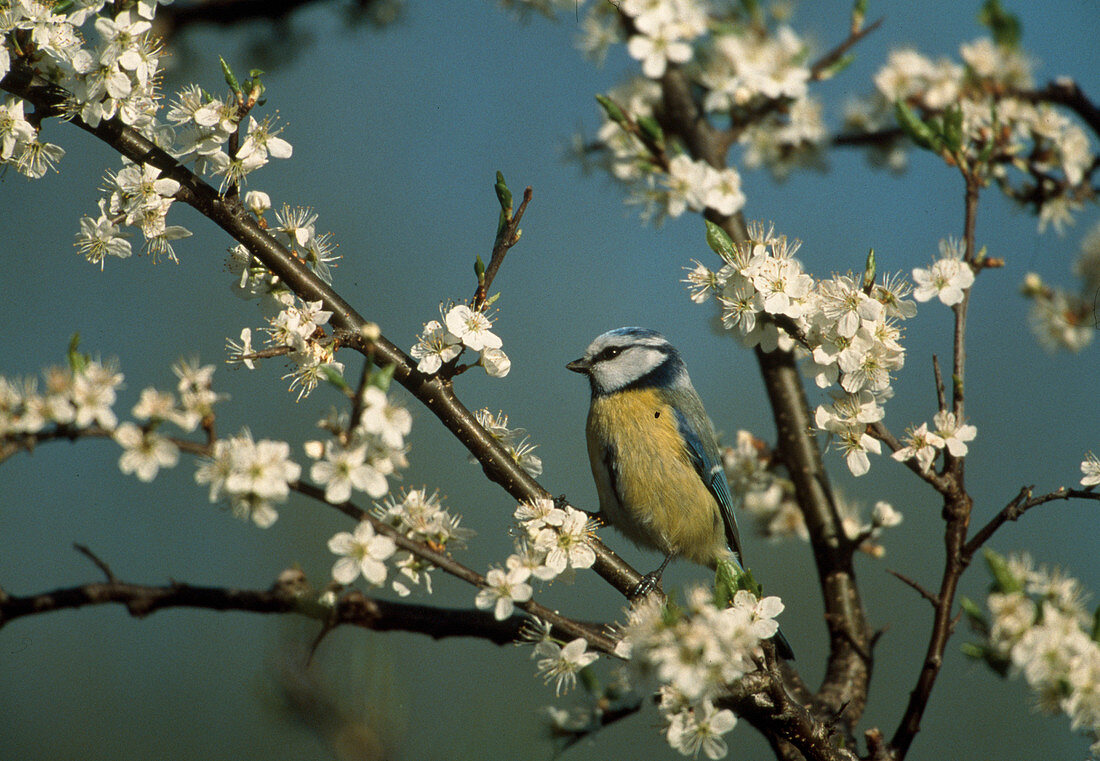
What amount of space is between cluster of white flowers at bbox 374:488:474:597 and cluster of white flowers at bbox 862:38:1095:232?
5.69ft

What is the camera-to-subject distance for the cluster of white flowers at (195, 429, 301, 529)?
1.00 meters

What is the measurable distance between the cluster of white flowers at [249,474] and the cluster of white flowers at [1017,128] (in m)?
1.98

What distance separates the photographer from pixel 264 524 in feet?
3.34

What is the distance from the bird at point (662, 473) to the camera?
2.35 metres

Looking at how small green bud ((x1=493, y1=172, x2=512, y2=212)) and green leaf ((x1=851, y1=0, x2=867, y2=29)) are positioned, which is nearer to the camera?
small green bud ((x1=493, y1=172, x2=512, y2=212))

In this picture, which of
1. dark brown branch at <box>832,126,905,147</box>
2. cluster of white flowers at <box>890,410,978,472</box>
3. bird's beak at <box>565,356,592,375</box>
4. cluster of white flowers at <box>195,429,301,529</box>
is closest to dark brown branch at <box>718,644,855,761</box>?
cluster of white flowers at <box>890,410,978,472</box>

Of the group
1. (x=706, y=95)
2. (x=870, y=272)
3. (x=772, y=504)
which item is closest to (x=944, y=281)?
(x=870, y=272)

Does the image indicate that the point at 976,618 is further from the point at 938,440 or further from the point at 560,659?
the point at 560,659

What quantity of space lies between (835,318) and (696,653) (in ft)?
2.25

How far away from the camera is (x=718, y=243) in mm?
1487

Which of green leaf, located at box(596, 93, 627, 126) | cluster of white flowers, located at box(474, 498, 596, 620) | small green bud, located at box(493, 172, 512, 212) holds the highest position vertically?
green leaf, located at box(596, 93, 627, 126)

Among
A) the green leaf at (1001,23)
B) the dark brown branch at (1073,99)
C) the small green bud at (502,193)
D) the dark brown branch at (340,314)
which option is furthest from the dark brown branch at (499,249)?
the green leaf at (1001,23)

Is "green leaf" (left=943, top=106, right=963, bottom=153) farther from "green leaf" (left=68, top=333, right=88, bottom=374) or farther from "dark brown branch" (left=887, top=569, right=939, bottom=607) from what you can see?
"green leaf" (left=68, top=333, right=88, bottom=374)

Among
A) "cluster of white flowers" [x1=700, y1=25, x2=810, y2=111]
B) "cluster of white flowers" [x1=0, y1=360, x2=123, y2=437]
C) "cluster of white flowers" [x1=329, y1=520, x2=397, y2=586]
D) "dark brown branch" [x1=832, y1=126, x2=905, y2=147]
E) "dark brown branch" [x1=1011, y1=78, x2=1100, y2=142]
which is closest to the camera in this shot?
"cluster of white flowers" [x1=0, y1=360, x2=123, y2=437]
